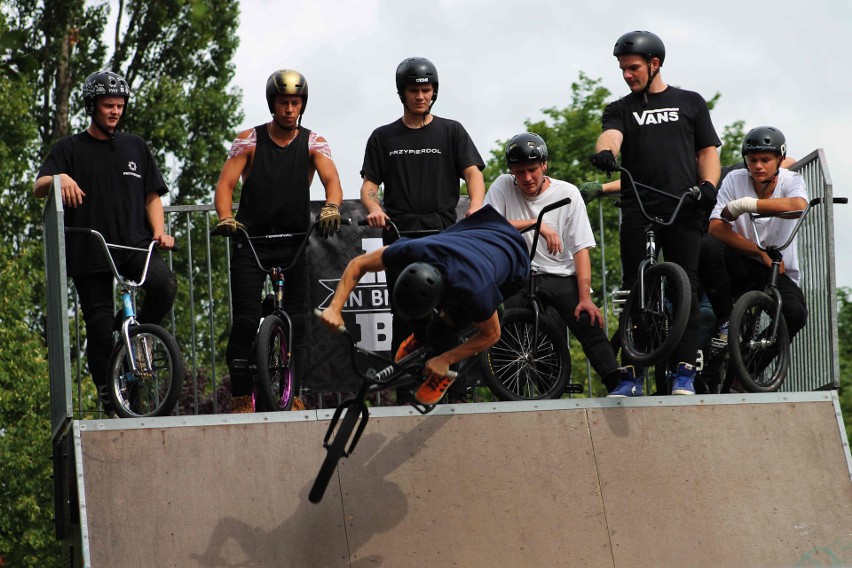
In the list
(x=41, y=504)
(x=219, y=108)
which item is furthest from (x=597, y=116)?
(x=41, y=504)

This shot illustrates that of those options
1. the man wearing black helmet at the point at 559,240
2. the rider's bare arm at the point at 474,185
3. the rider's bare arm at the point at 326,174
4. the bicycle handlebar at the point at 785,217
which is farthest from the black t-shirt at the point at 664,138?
the rider's bare arm at the point at 326,174

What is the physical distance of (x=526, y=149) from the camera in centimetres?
794

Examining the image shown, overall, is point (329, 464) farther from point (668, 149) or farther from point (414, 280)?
point (668, 149)

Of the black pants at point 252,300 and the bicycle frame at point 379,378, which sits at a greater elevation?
the black pants at point 252,300

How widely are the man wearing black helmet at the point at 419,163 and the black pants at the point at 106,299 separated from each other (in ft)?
4.43

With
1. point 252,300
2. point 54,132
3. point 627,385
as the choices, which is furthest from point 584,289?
point 54,132

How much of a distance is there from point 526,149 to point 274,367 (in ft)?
6.59

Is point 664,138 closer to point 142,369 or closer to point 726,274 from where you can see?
point 726,274

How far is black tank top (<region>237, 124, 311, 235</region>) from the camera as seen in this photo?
8.13m

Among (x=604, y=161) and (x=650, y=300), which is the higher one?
(x=604, y=161)

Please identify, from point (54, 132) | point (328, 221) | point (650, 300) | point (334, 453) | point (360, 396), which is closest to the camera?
point (334, 453)

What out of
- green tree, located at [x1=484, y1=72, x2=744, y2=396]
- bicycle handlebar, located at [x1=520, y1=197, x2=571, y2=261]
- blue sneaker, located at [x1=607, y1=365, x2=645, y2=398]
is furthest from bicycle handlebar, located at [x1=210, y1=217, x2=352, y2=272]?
green tree, located at [x1=484, y1=72, x2=744, y2=396]

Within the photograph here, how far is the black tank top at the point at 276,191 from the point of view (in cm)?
813

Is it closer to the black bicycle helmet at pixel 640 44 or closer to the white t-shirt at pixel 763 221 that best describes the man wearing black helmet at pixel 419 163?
the black bicycle helmet at pixel 640 44
